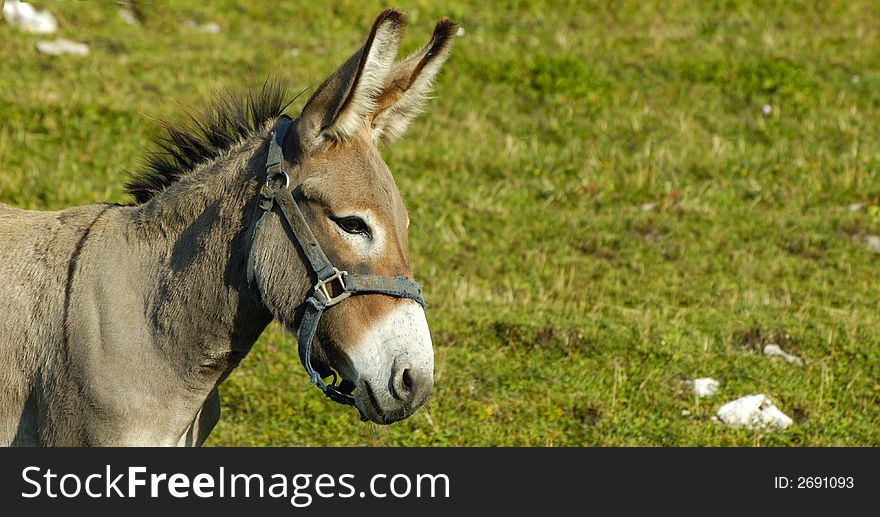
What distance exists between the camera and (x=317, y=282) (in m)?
4.23

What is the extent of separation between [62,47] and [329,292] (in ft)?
38.7

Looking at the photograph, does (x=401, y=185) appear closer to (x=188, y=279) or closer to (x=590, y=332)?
(x=590, y=332)

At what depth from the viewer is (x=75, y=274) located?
4.71 meters

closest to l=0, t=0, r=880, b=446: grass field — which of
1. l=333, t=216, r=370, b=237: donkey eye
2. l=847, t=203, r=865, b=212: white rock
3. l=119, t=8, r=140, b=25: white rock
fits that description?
l=847, t=203, r=865, b=212: white rock

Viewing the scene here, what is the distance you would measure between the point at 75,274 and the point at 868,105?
1246 cm

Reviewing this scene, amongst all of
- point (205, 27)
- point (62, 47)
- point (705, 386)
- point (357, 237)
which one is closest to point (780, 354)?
point (705, 386)

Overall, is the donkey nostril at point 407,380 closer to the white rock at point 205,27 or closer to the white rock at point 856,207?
the white rock at point 856,207

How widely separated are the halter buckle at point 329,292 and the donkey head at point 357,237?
39 millimetres

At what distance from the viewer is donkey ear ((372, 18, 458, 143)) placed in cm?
447

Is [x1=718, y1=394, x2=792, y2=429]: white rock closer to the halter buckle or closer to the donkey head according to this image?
the donkey head

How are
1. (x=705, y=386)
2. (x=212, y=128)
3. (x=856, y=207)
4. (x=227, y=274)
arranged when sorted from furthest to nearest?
(x=856, y=207) < (x=705, y=386) < (x=212, y=128) < (x=227, y=274)

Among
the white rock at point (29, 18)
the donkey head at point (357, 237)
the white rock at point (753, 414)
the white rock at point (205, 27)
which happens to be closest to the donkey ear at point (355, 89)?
the donkey head at point (357, 237)

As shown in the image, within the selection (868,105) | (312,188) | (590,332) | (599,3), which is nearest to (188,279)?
(312,188)

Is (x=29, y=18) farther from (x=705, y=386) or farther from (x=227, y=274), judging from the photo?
(x=227, y=274)
